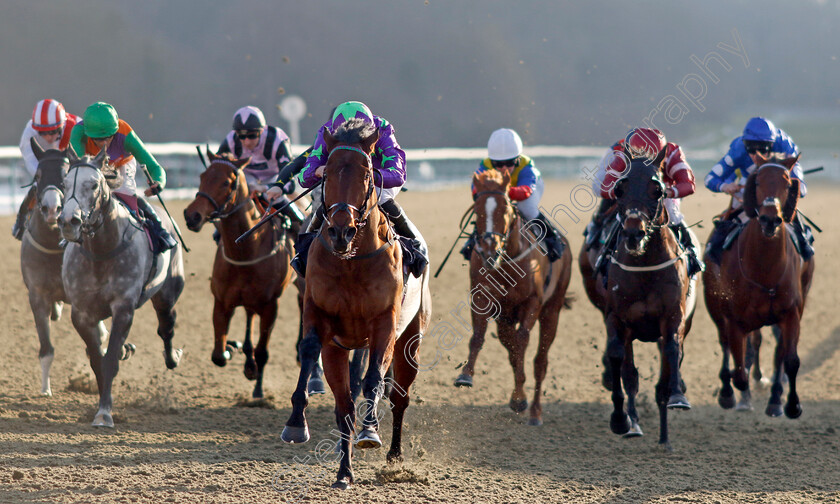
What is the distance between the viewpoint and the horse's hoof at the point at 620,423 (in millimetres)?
6590

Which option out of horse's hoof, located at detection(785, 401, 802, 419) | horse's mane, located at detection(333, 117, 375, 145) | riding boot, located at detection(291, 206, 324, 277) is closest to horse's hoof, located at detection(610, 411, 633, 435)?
horse's hoof, located at detection(785, 401, 802, 419)

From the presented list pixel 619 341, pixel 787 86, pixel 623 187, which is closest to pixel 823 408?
pixel 619 341

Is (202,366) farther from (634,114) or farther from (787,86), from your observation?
(787,86)

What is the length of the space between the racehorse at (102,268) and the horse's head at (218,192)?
1.55ft

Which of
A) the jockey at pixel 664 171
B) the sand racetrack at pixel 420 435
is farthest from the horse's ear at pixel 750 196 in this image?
the sand racetrack at pixel 420 435

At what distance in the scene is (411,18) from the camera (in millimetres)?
56812

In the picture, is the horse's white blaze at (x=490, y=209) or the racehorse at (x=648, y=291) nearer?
the racehorse at (x=648, y=291)

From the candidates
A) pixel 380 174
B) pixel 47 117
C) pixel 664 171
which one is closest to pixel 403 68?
pixel 47 117

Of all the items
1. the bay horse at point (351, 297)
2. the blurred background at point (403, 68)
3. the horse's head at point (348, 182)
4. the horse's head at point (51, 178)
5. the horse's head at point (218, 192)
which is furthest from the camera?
the blurred background at point (403, 68)

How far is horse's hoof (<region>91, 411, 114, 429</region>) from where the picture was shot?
21.2 feet

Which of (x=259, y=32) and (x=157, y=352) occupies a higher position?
(x=259, y=32)

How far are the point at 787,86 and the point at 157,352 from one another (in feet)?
197

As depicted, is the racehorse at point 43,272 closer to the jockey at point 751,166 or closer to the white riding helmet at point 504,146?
the white riding helmet at point 504,146

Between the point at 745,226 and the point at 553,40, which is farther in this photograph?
the point at 553,40
